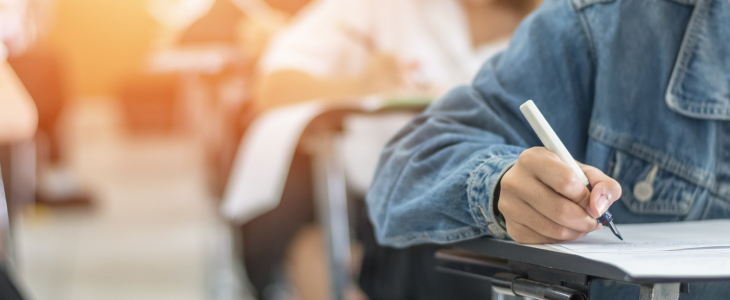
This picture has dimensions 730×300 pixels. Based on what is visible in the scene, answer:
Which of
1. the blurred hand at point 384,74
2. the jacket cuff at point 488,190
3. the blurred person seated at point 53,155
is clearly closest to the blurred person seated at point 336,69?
the blurred hand at point 384,74

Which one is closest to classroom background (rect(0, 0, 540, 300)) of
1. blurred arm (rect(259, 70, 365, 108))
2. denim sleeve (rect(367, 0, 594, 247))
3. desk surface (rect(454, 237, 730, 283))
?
blurred arm (rect(259, 70, 365, 108))

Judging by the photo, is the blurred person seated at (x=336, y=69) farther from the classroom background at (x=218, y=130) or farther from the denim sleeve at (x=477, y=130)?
the denim sleeve at (x=477, y=130)

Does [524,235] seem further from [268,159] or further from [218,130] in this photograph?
[218,130]

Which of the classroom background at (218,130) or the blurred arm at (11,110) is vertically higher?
the blurred arm at (11,110)

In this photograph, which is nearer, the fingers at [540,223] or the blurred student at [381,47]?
the fingers at [540,223]

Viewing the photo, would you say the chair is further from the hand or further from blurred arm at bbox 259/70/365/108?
the hand

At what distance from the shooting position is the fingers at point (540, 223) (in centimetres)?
31

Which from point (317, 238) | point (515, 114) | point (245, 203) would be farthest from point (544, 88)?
point (317, 238)

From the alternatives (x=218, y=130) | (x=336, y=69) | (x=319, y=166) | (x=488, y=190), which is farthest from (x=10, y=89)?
(x=218, y=130)

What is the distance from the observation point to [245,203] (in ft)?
3.07

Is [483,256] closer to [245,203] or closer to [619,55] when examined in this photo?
[619,55]

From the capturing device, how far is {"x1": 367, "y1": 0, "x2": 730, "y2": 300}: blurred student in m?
0.43

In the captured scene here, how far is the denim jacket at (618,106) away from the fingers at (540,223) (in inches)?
3.9

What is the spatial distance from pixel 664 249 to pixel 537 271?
0.20 feet
